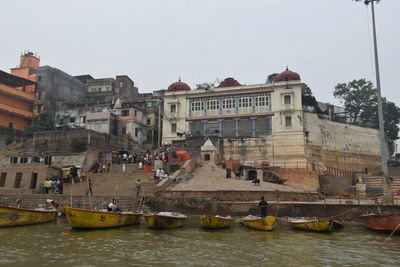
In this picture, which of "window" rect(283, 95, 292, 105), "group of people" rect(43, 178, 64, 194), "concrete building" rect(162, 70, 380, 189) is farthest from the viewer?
"window" rect(283, 95, 292, 105)

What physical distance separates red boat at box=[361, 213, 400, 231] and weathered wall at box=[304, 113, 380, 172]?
63.2 feet

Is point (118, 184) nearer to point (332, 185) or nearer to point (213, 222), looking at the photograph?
point (213, 222)

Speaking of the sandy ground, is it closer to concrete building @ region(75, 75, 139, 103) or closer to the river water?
the river water

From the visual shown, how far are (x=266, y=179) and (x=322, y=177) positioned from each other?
21.2 ft

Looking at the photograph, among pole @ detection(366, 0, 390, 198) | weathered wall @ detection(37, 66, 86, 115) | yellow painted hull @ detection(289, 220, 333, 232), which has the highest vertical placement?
weathered wall @ detection(37, 66, 86, 115)

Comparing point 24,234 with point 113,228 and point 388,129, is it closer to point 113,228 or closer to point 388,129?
point 113,228

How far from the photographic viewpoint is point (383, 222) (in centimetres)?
1567

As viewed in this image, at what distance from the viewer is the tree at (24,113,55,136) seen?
42844 mm

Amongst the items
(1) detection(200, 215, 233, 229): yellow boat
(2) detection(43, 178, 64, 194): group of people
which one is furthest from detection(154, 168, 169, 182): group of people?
(1) detection(200, 215, 233, 229): yellow boat

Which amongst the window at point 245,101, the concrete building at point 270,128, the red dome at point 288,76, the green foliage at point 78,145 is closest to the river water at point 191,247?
the green foliage at point 78,145

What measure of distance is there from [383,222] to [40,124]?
4059 cm

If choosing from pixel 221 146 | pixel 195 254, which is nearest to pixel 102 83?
pixel 221 146

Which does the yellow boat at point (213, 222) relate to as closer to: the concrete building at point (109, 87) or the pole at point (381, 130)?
the pole at point (381, 130)

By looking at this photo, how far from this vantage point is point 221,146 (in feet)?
123
